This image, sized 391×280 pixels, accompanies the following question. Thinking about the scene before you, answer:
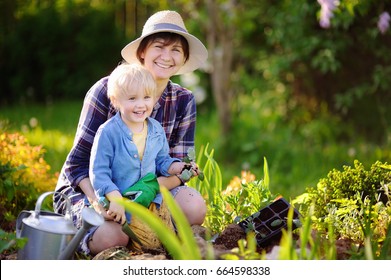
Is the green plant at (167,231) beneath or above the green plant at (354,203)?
beneath

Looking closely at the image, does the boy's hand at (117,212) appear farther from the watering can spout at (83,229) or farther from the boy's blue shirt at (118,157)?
the watering can spout at (83,229)

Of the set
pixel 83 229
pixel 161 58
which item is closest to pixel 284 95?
pixel 161 58

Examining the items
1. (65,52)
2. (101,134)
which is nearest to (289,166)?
(101,134)

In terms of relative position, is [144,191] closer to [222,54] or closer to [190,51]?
[190,51]

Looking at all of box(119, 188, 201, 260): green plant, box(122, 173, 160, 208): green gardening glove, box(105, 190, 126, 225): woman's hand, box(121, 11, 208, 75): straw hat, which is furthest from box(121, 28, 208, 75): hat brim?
box(119, 188, 201, 260): green plant

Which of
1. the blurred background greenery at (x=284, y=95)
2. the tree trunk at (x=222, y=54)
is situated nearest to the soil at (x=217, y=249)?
the blurred background greenery at (x=284, y=95)

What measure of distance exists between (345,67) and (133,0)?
15.9ft

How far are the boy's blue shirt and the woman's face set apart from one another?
0.80ft

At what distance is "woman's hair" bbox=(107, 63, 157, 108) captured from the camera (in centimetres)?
274

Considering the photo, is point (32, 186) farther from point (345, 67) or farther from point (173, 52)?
point (345, 67)

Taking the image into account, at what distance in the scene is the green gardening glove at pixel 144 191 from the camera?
279cm

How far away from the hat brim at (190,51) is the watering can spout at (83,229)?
91 cm

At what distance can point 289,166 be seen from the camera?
562cm

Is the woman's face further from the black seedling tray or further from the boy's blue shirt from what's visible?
the black seedling tray
